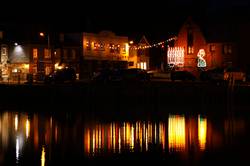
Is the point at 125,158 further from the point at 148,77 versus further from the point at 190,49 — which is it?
the point at 190,49

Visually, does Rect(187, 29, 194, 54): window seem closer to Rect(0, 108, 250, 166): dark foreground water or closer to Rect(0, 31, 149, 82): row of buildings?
Rect(0, 31, 149, 82): row of buildings

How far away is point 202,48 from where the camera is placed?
314 feet

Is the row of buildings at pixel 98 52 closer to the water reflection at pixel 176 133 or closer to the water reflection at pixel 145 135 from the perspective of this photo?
the water reflection at pixel 176 133

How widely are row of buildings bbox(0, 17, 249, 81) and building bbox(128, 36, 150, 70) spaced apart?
2.90 meters

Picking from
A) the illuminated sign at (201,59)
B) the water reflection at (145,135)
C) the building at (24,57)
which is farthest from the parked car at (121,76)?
the illuminated sign at (201,59)

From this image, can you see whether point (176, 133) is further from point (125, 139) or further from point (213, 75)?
point (213, 75)

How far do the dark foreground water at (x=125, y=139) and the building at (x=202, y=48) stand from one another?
34.5 m

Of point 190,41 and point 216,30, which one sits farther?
point 190,41

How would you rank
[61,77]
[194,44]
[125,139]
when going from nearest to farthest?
[125,139], [61,77], [194,44]

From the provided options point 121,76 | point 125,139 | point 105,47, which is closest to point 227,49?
point 105,47

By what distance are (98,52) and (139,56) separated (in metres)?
9.77

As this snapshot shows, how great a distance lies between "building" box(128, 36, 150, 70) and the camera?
104375 mm

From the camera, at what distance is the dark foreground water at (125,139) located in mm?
35250

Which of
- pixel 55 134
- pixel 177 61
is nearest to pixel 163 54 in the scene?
pixel 177 61
